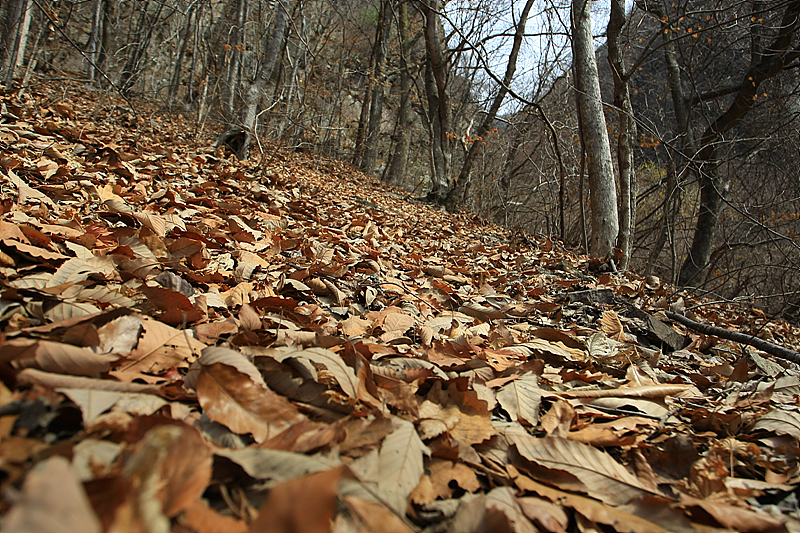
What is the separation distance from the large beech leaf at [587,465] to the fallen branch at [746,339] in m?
1.48

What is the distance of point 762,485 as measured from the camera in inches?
35.0

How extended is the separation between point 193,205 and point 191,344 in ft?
6.40

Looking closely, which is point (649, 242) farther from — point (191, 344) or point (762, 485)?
point (191, 344)

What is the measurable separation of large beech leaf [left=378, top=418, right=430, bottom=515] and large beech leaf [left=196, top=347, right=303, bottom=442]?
0.19m

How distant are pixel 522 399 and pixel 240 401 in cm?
73

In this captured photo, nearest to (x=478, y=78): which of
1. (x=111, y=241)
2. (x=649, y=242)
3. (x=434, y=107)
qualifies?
(x=434, y=107)

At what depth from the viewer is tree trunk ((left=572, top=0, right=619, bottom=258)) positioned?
15.0ft

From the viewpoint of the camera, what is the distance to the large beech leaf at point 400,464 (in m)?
0.68

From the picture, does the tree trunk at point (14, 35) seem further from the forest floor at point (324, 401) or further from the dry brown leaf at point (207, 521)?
the dry brown leaf at point (207, 521)

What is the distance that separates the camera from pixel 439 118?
25.5ft

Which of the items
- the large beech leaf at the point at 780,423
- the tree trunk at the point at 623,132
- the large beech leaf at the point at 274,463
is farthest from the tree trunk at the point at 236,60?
the large beech leaf at the point at 780,423

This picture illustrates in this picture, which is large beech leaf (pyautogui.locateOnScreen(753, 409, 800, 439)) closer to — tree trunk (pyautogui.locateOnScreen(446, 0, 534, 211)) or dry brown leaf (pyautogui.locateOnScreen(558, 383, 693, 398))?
dry brown leaf (pyautogui.locateOnScreen(558, 383, 693, 398))

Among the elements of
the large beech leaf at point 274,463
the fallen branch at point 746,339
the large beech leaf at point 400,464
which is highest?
the fallen branch at point 746,339

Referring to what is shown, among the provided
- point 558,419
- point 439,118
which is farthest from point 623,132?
point 558,419
